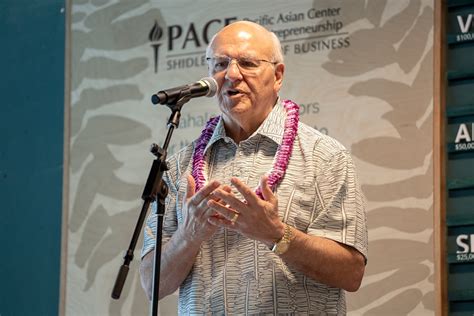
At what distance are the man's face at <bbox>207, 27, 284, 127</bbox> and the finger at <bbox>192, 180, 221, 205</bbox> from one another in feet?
1.30

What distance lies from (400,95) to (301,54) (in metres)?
0.51

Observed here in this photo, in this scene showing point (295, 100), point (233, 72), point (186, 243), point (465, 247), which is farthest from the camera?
point (295, 100)

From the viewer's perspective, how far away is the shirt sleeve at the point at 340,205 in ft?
9.68

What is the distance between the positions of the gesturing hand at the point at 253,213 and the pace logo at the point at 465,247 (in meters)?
1.14

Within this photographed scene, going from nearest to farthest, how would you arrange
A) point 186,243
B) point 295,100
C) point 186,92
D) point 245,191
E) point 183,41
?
1. point 245,191
2. point 186,92
3. point 186,243
4. point 295,100
5. point 183,41

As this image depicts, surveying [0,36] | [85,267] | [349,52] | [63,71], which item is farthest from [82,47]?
[349,52]

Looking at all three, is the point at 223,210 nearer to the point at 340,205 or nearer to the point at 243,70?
the point at 340,205

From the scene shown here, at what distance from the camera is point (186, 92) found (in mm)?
2781

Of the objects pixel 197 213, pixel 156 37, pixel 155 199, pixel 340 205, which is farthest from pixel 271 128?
pixel 156 37

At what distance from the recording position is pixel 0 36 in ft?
16.4

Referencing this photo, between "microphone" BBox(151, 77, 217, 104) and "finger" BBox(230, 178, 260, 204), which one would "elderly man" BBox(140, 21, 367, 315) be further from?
"microphone" BBox(151, 77, 217, 104)

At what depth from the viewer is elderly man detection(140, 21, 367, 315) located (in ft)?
9.30

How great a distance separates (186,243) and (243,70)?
0.58m

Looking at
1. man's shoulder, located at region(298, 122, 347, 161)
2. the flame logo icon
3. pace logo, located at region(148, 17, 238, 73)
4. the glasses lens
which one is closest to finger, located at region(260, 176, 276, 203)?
man's shoulder, located at region(298, 122, 347, 161)
